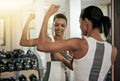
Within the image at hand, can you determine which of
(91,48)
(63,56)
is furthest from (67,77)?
(91,48)

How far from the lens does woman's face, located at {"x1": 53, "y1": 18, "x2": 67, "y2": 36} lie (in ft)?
6.43

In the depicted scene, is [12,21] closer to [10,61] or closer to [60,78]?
[10,61]

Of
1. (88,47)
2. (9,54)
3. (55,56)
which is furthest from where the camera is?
(55,56)

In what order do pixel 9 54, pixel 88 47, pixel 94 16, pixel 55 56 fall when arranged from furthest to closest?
1. pixel 55 56
2. pixel 9 54
3. pixel 94 16
4. pixel 88 47

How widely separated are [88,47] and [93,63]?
0.42 ft

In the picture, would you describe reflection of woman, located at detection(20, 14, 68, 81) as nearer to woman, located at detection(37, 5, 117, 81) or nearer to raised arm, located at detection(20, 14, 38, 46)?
raised arm, located at detection(20, 14, 38, 46)

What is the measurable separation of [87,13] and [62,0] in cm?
60

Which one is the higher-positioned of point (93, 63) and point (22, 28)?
point (22, 28)

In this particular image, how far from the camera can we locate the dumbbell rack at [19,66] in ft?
6.02

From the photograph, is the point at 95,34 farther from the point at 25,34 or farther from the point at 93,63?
the point at 25,34

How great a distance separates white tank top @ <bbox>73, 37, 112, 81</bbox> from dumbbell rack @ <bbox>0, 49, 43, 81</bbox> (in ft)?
1.81

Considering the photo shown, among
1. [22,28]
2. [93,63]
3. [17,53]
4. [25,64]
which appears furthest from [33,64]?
[93,63]

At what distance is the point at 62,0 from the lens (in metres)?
2.08

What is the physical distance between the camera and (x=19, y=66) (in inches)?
75.4
